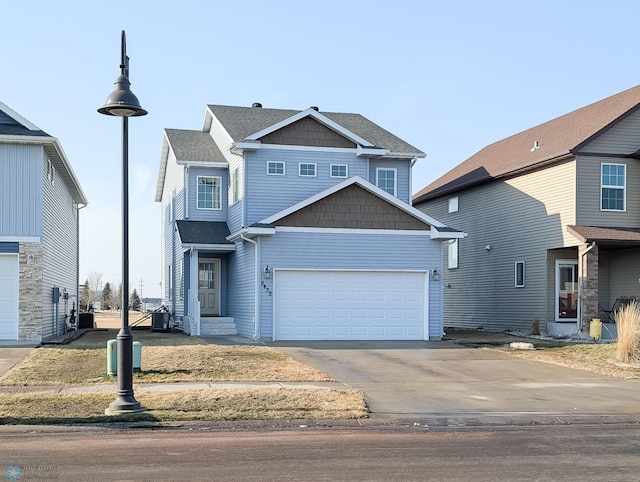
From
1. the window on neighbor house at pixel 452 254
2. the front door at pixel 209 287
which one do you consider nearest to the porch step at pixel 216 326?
the front door at pixel 209 287

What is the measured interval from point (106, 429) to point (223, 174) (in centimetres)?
1999

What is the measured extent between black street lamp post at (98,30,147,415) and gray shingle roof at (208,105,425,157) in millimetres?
15166

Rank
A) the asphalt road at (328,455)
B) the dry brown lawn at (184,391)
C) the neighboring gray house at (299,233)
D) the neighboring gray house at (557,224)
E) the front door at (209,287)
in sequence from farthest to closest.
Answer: the front door at (209,287), the neighboring gray house at (557,224), the neighboring gray house at (299,233), the dry brown lawn at (184,391), the asphalt road at (328,455)

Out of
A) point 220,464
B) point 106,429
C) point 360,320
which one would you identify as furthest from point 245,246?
point 220,464

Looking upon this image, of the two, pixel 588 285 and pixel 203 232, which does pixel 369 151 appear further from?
pixel 588 285

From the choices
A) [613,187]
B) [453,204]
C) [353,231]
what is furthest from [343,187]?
[453,204]

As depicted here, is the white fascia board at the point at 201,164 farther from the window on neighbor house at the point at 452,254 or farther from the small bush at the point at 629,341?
the small bush at the point at 629,341

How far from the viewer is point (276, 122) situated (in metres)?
30.6

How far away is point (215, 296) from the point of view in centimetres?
2967

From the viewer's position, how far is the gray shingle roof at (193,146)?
29.6 m

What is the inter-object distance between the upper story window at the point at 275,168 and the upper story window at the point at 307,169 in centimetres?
67

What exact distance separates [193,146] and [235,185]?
12.5 feet

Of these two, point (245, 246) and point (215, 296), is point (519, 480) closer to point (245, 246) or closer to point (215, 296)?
point (245, 246)

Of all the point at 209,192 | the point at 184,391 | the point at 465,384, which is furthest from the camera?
the point at 209,192
